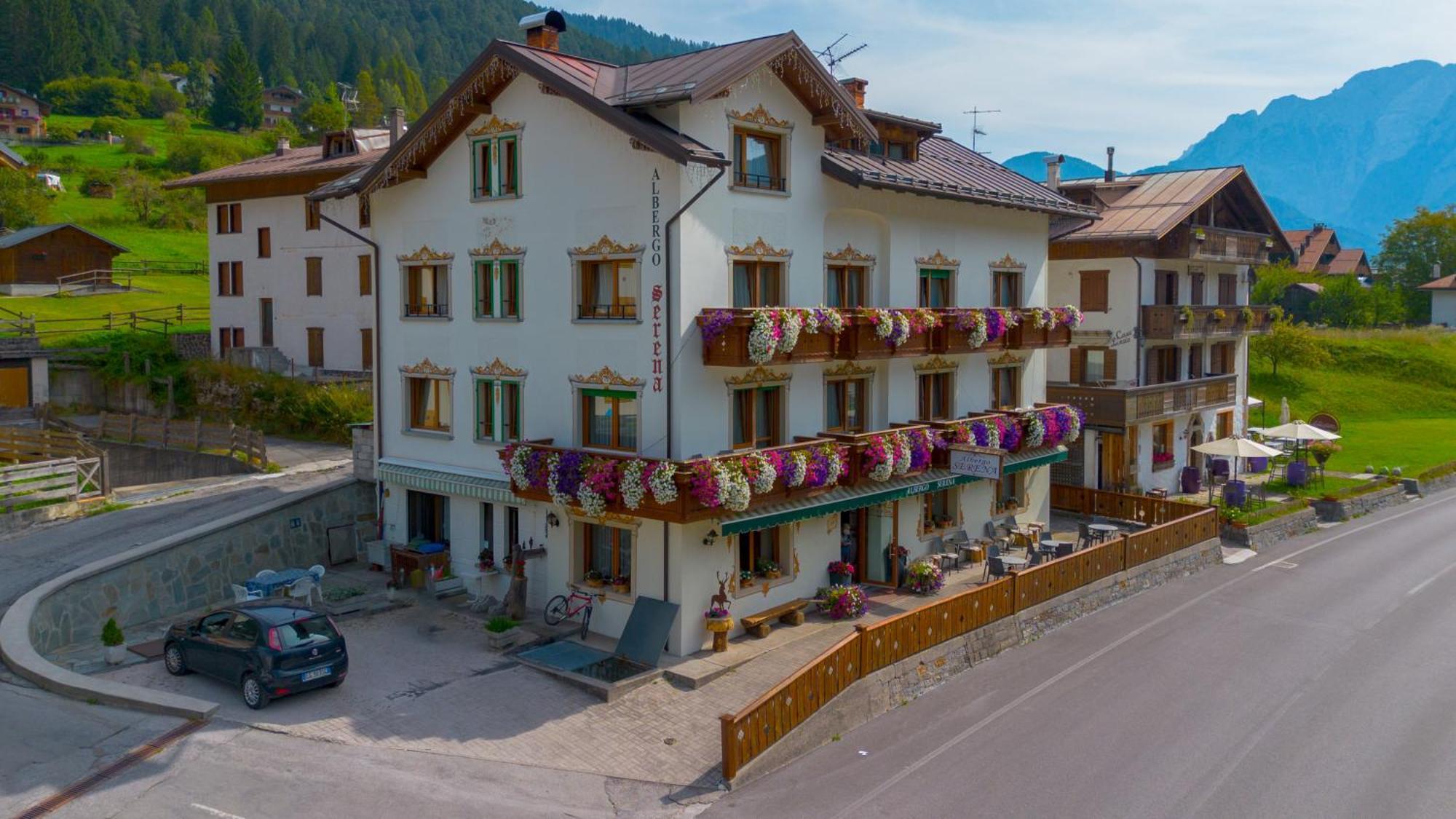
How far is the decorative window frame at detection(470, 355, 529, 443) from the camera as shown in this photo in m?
25.2

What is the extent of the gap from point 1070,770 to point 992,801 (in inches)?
72.9

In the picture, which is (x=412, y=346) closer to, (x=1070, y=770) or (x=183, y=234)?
(x=1070, y=770)

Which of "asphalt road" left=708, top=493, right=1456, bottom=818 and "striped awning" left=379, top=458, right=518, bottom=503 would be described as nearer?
"asphalt road" left=708, top=493, right=1456, bottom=818

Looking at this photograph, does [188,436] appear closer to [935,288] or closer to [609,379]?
[609,379]

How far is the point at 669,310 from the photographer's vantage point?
21.8m

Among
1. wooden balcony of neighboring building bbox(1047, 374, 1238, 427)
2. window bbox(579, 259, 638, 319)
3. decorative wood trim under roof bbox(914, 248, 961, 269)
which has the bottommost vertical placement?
wooden balcony of neighboring building bbox(1047, 374, 1238, 427)

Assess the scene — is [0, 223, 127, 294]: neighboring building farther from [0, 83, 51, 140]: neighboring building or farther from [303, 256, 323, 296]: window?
[0, 83, 51, 140]: neighboring building

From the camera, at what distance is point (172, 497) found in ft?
102

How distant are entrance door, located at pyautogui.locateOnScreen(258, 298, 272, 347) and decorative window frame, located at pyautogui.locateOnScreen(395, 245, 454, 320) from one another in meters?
24.4

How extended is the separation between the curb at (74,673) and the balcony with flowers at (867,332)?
36.1 feet

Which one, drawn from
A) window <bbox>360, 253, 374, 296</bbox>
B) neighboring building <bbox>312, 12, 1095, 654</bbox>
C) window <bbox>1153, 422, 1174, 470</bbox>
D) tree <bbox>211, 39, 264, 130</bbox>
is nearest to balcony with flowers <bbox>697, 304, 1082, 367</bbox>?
neighboring building <bbox>312, 12, 1095, 654</bbox>

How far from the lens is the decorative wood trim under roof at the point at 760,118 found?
23.1 meters

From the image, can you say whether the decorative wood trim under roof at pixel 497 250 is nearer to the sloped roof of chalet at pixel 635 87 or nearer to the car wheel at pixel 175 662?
the sloped roof of chalet at pixel 635 87

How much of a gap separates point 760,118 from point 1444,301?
87.5 meters
